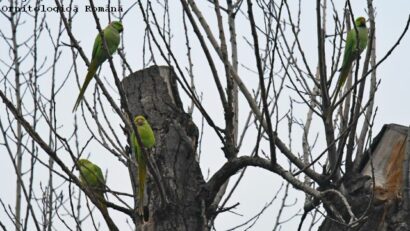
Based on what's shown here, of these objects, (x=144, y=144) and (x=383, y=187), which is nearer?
(x=383, y=187)

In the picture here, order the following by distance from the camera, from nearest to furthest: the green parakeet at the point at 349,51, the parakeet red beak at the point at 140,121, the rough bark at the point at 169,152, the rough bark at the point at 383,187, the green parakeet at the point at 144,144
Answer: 1. the rough bark at the point at 383,187
2. the rough bark at the point at 169,152
3. the green parakeet at the point at 144,144
4. the parakeet red beak at the point at 140,121
5. the green parakeet at the point at 349,51

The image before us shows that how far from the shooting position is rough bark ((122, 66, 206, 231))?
10.2 feet

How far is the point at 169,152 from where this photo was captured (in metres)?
3.37

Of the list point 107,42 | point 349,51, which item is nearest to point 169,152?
point 107,42

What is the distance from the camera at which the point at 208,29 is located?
140 inches

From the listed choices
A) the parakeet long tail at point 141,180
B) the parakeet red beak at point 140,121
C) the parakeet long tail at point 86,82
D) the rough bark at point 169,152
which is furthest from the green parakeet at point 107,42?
the parakeet long tail at point 141,180

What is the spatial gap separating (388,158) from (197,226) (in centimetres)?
109

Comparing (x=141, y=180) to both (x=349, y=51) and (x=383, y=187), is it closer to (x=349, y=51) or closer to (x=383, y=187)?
(x=383, y=187)

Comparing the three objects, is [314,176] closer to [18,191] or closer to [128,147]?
[128,147]

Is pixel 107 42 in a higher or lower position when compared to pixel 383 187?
higher

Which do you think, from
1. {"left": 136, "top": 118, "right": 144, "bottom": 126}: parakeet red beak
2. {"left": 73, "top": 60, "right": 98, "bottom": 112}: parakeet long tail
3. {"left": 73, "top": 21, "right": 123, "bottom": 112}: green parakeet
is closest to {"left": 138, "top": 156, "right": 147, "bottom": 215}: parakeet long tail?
{"left": 136, "top": 118, "right": 144, "bottom": 126}: parakeet red beak

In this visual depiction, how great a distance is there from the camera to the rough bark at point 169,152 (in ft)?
10.2

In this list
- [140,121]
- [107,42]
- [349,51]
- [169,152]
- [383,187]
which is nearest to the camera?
[383,187]

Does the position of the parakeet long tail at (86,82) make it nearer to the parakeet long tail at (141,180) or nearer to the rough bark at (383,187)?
the parakeet long tail at (141,180)
